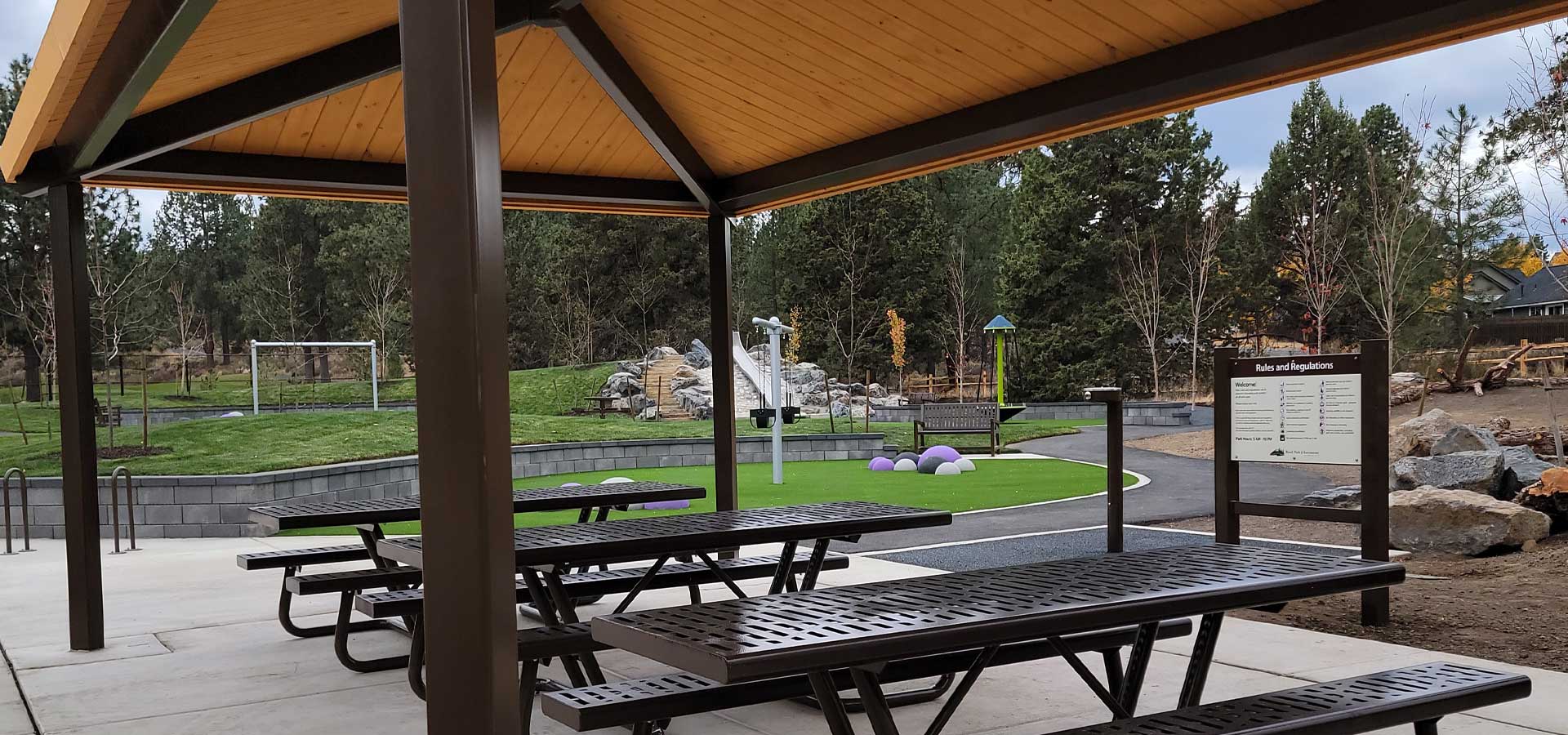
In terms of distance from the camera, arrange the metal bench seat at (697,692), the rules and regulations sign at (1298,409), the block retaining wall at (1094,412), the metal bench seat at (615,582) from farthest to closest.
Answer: the block retaining wall at (1094,412) < the rules and regulations sign at (1298,409) < the metal bench seat at (615,582) < the metal bench seat at (697,692)

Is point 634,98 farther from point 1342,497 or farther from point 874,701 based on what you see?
point 1342,497

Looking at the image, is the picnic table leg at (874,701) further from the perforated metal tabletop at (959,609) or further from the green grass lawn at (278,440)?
the green grass lawn at (278,440)

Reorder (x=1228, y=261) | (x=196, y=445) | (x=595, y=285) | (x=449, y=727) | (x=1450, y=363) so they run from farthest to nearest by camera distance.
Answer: (x=595, y=285) → (x=1228, y=261) → (x=1450, y=363) → (x=196, y=445) → (x=449, y=727)

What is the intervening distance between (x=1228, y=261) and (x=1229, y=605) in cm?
3060

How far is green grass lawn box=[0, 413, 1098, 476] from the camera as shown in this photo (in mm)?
14094

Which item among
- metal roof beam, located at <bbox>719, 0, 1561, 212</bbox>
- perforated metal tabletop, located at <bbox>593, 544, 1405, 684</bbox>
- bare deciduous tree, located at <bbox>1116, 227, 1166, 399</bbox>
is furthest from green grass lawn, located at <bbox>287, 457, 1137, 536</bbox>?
bare deciduous tree, located at <bbox>1116, 227, 1166, 399</bbox>

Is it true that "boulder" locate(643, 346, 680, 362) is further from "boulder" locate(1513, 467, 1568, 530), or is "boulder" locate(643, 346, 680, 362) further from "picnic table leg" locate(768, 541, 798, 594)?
"picnic table leg" locate(768, 541, 798, 594)

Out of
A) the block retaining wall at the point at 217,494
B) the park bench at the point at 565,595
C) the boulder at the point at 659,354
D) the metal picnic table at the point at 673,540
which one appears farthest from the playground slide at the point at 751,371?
the metal picnic table at the point at 673,540

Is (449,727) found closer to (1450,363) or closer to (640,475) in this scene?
(640,475)

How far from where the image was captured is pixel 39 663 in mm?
5523

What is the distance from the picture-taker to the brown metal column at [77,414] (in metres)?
5.62

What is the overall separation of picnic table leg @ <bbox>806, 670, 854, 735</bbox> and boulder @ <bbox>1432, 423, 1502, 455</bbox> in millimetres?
9454

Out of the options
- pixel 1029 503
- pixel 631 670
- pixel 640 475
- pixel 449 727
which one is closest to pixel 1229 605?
pixel 449 727

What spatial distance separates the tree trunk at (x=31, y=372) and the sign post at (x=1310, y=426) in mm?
31907
